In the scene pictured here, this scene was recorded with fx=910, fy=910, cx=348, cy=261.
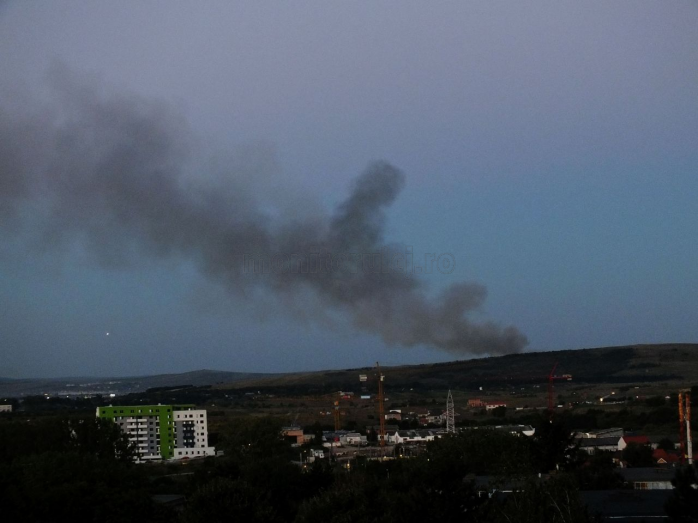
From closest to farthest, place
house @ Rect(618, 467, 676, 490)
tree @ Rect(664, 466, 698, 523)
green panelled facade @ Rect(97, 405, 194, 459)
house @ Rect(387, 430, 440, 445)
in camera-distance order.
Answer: tree @ Rect(664, 466, 698, 523) < house @ Rect(618, 467, 676, 490) < house @ Rect(387, 430, 440, 445) < green panelled facade @ Rect(97, 405, 194, 459)

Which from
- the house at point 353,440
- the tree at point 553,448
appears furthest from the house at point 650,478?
the house at point 353,440

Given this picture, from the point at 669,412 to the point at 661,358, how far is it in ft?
262

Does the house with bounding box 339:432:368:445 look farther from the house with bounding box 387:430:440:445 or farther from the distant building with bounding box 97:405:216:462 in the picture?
the distant building with bounding box 97:405:216:462

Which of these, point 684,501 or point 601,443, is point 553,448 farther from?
point 601,443

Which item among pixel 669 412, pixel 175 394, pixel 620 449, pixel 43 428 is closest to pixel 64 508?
pixel 43 428

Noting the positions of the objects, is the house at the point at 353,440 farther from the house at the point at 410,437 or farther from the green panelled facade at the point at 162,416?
the green panelled facade at the point at 162,416

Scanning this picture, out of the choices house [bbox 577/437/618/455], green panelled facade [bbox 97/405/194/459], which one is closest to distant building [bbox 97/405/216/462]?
green panelled facade [bbox 97/405/194/459]

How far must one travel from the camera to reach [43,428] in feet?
232

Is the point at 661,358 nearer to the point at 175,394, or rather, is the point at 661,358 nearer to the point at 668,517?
the point at 175,394

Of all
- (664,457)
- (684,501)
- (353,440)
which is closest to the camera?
(684,501)

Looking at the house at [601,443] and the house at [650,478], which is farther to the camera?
the house at [601,443]

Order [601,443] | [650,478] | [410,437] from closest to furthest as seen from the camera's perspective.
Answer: [650,478]
[601,443]
[410,437]

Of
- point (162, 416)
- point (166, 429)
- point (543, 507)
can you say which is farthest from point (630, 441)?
point (162, 416)

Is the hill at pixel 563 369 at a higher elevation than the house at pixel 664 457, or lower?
higher
